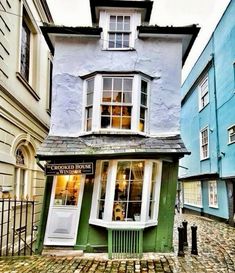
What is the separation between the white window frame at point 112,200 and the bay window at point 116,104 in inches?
49.5

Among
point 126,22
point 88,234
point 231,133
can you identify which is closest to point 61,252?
point 88,234

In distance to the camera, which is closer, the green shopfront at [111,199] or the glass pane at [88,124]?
the green shopfront at [111,199]

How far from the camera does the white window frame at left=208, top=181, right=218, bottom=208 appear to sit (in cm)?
1869

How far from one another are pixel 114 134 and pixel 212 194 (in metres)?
11.4

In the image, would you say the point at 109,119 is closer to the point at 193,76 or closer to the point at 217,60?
the point at 217,60

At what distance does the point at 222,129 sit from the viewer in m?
17.2

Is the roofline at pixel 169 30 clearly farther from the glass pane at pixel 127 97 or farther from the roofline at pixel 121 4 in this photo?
the glass pane at pixel 127 97

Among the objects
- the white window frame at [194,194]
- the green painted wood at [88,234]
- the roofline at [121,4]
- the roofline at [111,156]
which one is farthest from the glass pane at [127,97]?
the white window frame at [194,194]

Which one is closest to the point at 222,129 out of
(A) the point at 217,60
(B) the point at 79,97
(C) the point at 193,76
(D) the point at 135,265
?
(A) the point at 217,60

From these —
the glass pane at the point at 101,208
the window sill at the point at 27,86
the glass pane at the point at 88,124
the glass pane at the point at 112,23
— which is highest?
the glass pane at the point at 112,23

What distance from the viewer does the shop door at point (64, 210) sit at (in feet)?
30.8

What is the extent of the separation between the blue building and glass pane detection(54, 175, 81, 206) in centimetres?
836

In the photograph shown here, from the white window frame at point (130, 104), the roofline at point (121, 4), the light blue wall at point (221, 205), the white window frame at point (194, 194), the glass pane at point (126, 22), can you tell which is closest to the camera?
the white window frame at point (130, 104)

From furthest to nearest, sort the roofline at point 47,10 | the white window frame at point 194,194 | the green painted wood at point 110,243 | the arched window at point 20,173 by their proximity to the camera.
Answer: the white window frame at point 194,194, the roofline at point 47,10, the arched window at point 20,173, the green painted wood at point 110,243
